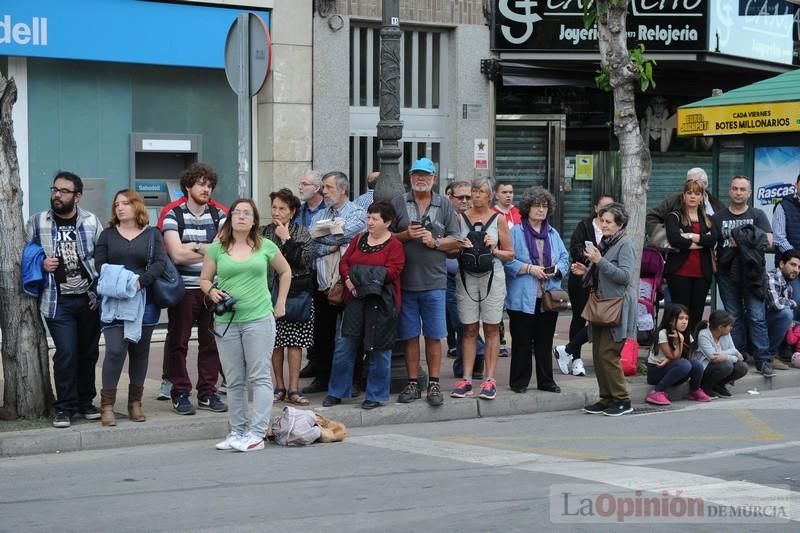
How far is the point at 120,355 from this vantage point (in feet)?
31.6

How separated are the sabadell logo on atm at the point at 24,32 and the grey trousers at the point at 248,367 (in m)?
6.03

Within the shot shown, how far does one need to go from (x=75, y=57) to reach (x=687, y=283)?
7.12 m

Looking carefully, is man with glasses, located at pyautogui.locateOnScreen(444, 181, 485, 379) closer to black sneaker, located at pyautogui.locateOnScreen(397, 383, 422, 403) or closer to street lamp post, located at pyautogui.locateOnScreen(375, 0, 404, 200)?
street lamp post, located at pyautogui.locateOnScreen(375, 0, 404, 200)

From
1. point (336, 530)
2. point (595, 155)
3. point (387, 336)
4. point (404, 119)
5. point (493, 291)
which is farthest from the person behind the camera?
point (595, 155)

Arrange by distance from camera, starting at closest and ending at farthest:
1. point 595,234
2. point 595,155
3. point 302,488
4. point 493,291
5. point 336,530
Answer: point 336,530, point 302,488, point 493,291, point 595,234, point 595,155

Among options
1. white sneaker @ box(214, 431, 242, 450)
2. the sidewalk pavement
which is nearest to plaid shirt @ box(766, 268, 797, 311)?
the sidewalk pavement

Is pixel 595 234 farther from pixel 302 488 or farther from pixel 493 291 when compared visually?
pixel 302 488

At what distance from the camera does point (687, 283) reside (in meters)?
13.0

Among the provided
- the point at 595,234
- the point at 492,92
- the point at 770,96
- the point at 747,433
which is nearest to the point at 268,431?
the point at 747,433

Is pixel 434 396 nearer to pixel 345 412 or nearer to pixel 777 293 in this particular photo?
pixel 345 412

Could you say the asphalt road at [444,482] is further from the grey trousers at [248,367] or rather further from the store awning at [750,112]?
the store awning at [750,112]

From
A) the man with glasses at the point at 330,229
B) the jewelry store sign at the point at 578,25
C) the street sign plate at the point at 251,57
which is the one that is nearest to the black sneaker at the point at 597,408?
the man with glasses at the point at 330,229

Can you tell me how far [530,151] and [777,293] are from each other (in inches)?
227

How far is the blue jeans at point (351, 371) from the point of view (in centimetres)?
1055
